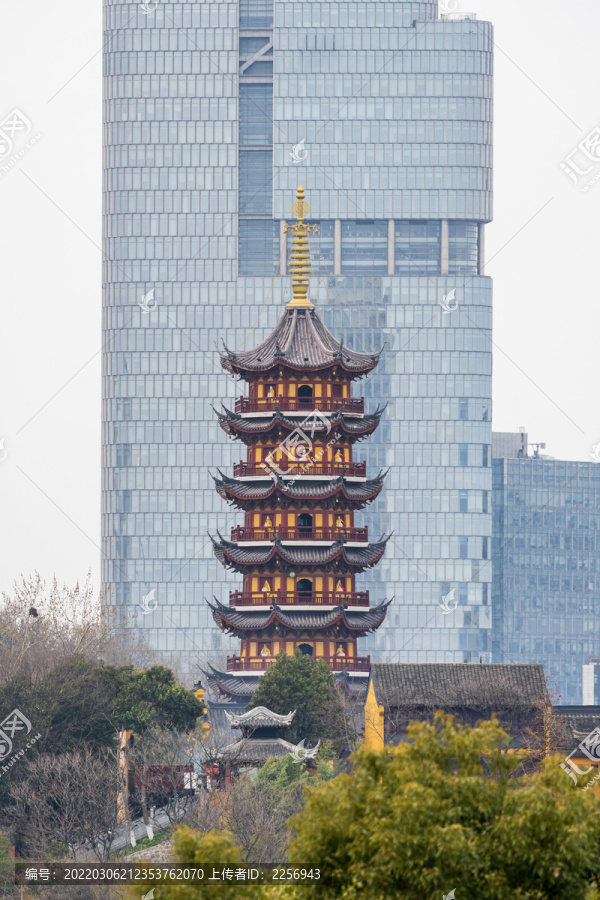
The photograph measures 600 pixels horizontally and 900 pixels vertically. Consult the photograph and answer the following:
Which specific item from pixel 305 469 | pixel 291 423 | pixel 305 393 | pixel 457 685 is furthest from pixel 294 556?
pixel 457 685

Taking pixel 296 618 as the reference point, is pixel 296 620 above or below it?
below

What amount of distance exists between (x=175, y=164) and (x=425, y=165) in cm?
2447

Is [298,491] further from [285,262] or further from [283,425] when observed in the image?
[285,262]

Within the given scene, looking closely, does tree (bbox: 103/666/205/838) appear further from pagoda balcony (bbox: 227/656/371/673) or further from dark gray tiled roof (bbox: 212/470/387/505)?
dark gray tiled roof (bbox: 212/470/387/505)

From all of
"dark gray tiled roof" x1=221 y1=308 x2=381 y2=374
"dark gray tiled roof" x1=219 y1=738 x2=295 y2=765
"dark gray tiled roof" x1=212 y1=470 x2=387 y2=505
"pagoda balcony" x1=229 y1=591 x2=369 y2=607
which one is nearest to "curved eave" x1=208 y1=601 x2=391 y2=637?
"pagoda balcony" x1=229 y1=591 x2=369 y2=607

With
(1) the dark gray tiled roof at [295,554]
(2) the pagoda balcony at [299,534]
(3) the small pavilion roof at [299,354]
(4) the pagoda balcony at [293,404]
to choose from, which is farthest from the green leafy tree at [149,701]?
(3) the small pavilion roof at [299,354]

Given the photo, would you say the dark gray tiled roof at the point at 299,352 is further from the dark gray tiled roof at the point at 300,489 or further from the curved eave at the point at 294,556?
the curved eave at the point at 294,556

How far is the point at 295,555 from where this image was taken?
99.9 metres

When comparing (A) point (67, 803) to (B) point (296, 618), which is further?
(B) point (296, 618)

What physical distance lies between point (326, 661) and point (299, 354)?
16099 millimetres

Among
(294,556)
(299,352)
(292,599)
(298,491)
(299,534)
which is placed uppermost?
(299,352)

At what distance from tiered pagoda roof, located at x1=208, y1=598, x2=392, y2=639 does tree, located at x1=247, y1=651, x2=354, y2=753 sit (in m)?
9.09

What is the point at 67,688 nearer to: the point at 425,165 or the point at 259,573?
the point at 259,573

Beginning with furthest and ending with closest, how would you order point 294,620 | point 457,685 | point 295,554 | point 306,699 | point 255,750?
point 295,554, point 294,620, point 306,699, point 457,685, point 255,750
